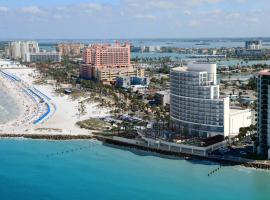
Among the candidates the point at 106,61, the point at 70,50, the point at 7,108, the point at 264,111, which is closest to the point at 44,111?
the point at 7,108

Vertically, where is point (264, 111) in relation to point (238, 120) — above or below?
above

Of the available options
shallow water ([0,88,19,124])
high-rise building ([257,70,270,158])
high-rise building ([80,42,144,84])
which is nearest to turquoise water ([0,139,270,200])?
high-rise building ([257,70,270,158])

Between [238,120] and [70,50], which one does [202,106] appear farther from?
[70,50]

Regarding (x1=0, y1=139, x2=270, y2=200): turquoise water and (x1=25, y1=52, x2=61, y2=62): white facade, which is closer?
(x1=0, y1=139, x2=270, y2=200): turquoise water

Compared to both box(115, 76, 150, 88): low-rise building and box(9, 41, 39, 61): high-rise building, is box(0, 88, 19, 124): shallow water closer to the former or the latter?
box(115, 76, 150, 88): low-rise building

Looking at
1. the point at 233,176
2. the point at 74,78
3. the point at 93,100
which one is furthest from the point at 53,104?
the point at 233,176

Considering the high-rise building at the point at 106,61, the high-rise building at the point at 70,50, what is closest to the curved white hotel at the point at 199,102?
the high-rise building at the point at 106,61

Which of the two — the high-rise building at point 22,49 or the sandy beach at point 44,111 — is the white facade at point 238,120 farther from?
the high-rise building at point 22,49
